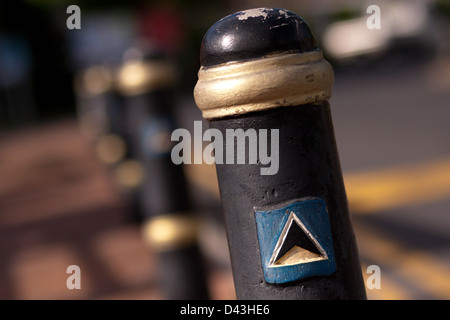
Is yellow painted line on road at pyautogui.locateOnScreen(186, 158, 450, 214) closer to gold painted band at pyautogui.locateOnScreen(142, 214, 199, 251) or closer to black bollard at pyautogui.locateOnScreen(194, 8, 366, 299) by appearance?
gold painted band at pyautogui.locateOnScreen(142, 214, 199, 251)

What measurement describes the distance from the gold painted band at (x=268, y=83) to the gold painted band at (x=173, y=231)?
5.98 feet

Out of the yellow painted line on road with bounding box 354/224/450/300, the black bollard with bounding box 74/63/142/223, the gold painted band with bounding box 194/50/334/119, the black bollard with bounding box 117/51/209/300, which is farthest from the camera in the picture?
the black bollard with bounding box 74/63/142/223

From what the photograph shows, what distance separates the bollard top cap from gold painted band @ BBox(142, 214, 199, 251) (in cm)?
181

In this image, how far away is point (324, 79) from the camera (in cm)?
171

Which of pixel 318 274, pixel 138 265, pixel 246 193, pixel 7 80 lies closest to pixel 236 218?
pixel 246 193

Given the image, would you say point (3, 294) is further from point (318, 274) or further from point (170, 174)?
point (318, 274)

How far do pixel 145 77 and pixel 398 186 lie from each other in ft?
11.3

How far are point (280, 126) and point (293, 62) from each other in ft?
0.52

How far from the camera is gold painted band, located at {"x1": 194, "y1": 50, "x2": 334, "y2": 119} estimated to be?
5.39ft

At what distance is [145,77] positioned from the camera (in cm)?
366

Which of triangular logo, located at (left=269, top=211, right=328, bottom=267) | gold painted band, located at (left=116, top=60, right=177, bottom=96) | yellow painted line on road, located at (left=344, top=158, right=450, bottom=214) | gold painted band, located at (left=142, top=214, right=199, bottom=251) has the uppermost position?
gold painted band, located at (left=116, top=60, right=177, bottom=96)

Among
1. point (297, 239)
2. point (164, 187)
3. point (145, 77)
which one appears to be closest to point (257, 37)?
point (297, 239)

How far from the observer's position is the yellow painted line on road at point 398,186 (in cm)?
580

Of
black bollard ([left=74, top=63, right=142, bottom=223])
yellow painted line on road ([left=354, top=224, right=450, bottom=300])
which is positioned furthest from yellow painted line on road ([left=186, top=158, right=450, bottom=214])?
yellow painted line on road ([left=354, top=224, right=450, bottom=300])
